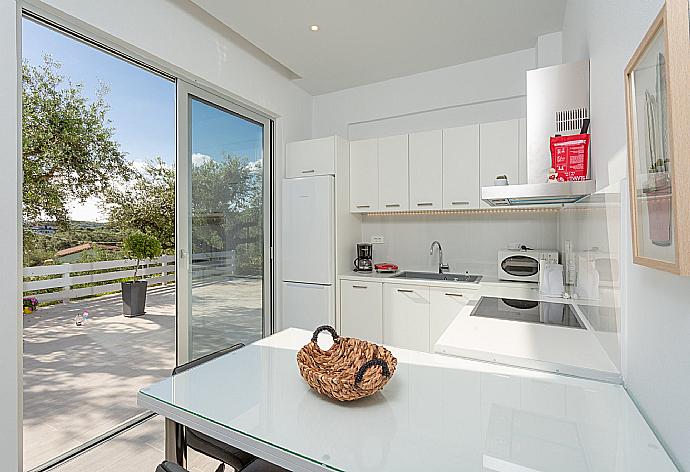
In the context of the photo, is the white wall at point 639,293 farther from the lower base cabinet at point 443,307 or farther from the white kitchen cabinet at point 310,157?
the white kitchen cabinet at point 310,157

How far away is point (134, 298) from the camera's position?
2.53m

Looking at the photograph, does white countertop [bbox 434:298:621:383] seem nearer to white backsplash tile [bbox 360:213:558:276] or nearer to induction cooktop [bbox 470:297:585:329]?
induction cooktop [bbox 470:297:585:329]

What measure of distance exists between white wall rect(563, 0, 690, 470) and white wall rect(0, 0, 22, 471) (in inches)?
98.2

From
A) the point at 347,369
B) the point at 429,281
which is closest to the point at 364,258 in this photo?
the point at 429,281

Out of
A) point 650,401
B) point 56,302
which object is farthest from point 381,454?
point 56,302

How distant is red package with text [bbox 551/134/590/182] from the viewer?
1.84 metres

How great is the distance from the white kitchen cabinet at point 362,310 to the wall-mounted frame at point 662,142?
264 centimetres

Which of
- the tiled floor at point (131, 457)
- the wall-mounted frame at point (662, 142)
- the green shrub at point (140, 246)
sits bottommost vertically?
the tiled floor at point (131, 457)

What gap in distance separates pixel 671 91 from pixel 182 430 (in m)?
1.48

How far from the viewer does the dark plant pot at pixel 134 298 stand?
8.14 ft

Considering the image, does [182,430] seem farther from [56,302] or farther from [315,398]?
[56,302]

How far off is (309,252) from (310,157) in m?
0.95

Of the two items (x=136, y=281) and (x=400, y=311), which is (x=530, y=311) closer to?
(x=400, y=311)

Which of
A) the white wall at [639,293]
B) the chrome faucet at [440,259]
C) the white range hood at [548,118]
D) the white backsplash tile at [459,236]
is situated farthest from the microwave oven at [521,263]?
the white wall at [639,293]
